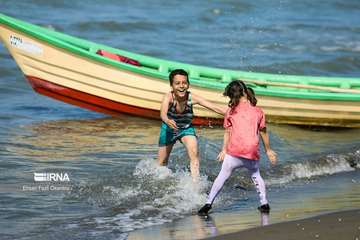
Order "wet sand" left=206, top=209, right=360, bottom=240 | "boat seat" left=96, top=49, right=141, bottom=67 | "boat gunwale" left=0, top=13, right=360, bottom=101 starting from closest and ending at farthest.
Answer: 1. "wet sand" left=206, top=209, right=360, bottom=240
2. "boat gunwale" left=0, top=13, right=360, bottom=101
3. "boat seat" left=96, top=49, right=141, bottom=67

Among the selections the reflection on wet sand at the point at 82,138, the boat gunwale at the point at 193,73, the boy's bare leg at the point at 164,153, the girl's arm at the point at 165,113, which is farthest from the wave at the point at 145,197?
the boat gunwale at the point at 193,73

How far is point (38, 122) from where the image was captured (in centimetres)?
1520

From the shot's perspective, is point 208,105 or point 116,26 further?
point 116,26

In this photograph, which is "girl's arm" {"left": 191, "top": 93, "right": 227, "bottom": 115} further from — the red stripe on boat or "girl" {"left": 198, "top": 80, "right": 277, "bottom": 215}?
the red stripe on boat

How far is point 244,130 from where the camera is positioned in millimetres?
8711

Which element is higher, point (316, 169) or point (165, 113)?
point (165, 113)

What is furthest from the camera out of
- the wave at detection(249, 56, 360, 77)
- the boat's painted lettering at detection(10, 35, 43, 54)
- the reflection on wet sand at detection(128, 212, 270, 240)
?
the wave at detection(249, 56, 360, 77)

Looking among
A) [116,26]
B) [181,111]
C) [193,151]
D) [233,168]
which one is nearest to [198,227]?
[233,168]

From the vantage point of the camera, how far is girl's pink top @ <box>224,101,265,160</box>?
8703 millimetres

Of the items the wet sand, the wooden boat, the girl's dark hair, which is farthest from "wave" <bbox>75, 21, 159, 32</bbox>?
the wet sand

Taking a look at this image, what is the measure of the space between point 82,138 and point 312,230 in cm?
676

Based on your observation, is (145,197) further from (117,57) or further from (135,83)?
(117,57)

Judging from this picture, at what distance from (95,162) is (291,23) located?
18006 mm

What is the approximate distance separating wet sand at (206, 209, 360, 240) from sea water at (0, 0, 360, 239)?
314mm
